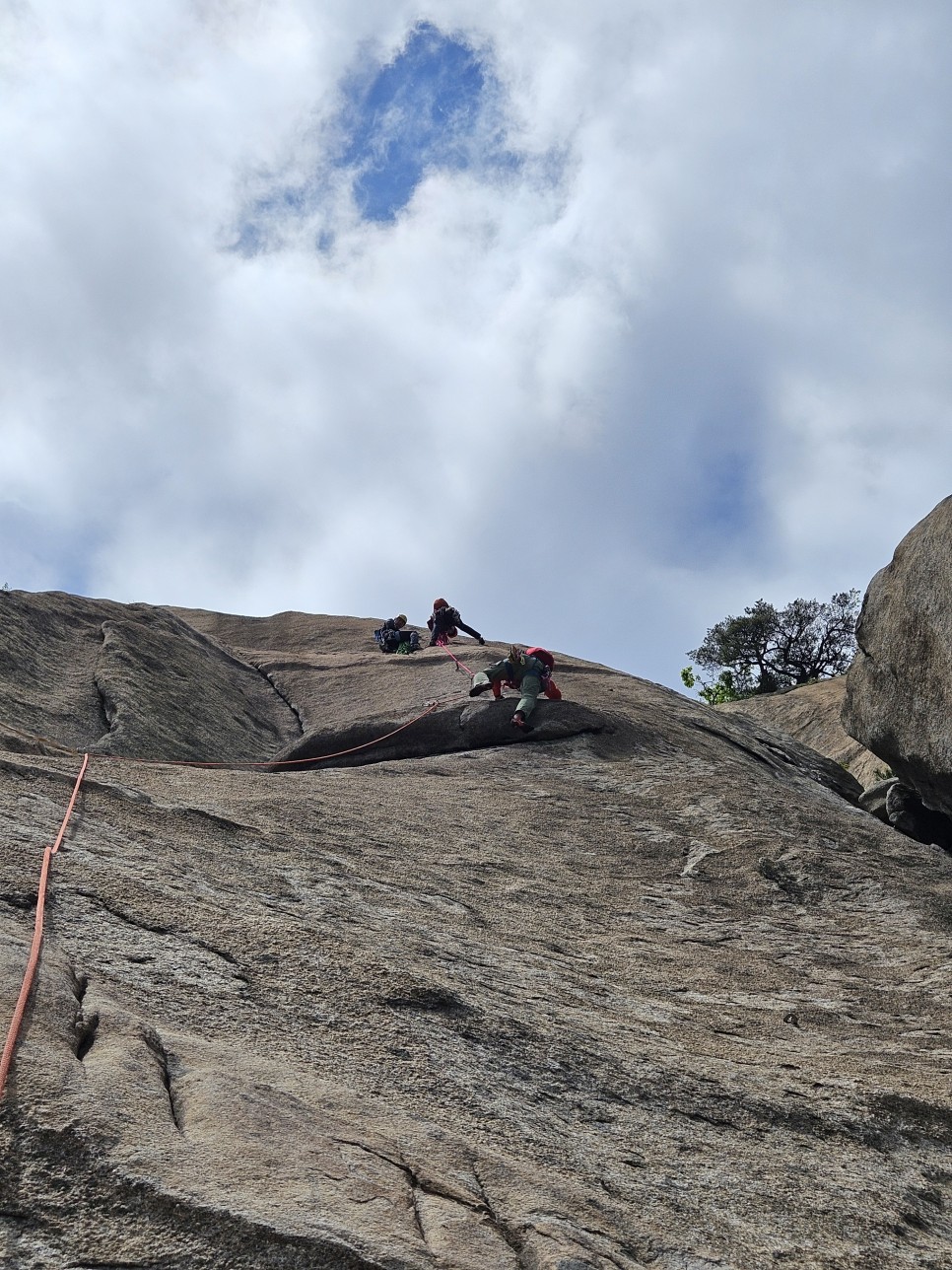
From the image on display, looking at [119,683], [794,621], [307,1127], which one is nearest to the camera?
[307,1127]

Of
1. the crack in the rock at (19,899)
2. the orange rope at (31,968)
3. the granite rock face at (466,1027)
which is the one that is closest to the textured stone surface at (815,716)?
the granite rock face at (466,1027)

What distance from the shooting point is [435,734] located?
51.9 ft

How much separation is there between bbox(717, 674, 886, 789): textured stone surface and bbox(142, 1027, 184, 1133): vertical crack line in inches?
883

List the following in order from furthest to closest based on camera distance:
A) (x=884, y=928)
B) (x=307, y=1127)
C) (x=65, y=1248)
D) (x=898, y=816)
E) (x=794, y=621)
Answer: (x=794, y=621)
(x=898, y=816)
(x=884, y=928)
(x=307, y=1127)
(x=65, y=1248)

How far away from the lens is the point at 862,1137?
5.33m

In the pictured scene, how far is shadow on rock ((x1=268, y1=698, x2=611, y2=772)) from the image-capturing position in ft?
50.7

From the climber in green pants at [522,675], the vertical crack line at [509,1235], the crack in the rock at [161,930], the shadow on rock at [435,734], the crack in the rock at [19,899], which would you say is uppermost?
the climber in green pants at [522,675]

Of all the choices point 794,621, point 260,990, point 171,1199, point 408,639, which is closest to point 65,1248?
point 171,1199

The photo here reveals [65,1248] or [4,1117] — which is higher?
[4,1117]

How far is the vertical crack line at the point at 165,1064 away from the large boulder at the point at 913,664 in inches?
434

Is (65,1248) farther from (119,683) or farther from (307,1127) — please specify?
(119,683)

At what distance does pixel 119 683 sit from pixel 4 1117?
48.3 ft

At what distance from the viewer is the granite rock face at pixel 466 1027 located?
11.8 feet

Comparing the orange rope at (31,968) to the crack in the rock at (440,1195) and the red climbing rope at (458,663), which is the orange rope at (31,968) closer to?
the crack in the rock at (440,1195)
